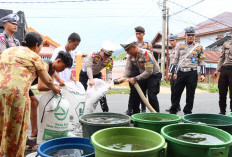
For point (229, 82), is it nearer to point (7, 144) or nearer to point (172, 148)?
point (172, 148)

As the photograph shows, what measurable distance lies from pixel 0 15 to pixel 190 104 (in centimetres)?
611

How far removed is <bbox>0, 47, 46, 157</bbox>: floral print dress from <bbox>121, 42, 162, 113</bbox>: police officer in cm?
175

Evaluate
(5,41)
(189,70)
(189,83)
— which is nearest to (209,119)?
(189,83)

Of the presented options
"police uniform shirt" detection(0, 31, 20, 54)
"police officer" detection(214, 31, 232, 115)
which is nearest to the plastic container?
"police uniform shirt" detection(0, 31, 20, 54)

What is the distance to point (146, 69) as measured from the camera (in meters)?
3.47

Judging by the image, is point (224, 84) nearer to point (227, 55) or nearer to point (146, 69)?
point (227, 55)

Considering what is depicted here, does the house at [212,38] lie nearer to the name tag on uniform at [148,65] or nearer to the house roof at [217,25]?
the house roof at [217,25]

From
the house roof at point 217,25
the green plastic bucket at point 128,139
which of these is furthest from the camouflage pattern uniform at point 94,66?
the house roof at point 217,25

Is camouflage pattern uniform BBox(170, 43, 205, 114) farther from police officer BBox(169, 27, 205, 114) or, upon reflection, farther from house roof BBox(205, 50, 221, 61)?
house roof BBox(205, 50, 221, 61)

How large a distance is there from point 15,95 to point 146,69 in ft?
7.19

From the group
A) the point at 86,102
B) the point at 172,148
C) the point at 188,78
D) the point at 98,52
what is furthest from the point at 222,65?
the point at 172,148

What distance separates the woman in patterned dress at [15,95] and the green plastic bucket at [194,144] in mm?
1385

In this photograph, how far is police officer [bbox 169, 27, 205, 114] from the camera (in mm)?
4277

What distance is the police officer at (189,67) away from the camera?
168 inches
